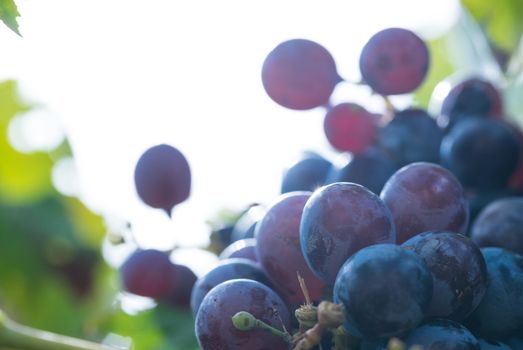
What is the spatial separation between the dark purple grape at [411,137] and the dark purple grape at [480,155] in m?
0.03

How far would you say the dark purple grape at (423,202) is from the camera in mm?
1116

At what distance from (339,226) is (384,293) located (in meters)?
0.14

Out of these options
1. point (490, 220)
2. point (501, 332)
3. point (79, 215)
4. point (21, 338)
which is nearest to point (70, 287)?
point (79, 215)

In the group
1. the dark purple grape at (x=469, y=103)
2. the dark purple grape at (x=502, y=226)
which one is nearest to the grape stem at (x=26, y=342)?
the dark purple grape at (x=502, y=226)

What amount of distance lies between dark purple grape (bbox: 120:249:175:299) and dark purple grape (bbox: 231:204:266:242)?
17cm

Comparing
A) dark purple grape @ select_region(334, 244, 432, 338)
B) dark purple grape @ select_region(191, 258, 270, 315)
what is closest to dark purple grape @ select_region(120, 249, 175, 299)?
dark purple grape @ select_region(191, 258, 270, 315)

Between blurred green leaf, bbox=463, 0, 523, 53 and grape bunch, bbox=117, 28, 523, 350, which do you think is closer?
grape bunch, bbox=117, 28, 523, 350

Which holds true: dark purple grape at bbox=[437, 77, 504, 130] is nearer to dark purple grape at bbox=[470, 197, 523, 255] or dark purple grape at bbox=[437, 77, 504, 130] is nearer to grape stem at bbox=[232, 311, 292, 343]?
dark purple grape at bbox=[470, 197, 523, 255]

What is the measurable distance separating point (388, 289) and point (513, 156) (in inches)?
30.5

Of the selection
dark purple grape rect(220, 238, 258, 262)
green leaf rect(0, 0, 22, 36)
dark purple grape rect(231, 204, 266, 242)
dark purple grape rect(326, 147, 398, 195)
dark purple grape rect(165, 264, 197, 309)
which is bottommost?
dark purple grape rect(165, 264, 197, 309)

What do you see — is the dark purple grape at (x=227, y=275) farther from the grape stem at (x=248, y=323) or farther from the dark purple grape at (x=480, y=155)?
the dark purple grape at (x=480, y=155)

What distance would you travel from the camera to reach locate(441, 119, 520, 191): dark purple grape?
4.88 feet

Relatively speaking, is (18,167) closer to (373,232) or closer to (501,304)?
(373,232)

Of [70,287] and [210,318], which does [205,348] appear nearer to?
[210,318]
